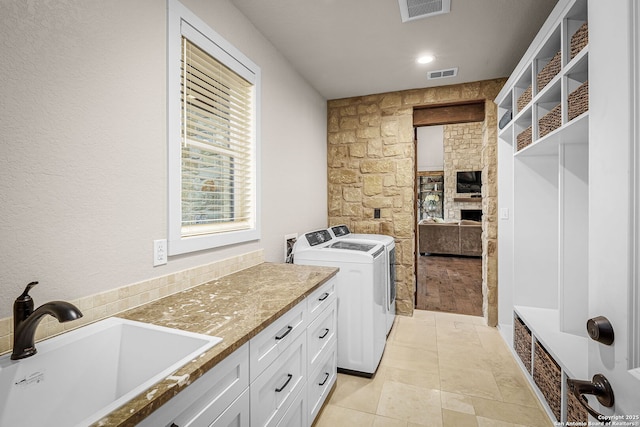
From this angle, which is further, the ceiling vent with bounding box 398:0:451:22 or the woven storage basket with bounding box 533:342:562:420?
the ceiling vent with bounding box 398:0:451:22

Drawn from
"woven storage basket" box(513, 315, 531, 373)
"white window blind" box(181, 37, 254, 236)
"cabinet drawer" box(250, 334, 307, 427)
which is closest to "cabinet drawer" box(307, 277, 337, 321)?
"cabinet drawer" box(250, 334, 307, 427)

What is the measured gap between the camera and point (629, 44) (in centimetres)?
68

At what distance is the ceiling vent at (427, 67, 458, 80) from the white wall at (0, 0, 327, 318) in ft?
7.08

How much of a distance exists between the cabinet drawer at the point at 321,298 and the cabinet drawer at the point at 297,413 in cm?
38

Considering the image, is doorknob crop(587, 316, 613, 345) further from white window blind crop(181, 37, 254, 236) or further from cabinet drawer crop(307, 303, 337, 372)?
white window blind crop(181, 37, 254, 236)

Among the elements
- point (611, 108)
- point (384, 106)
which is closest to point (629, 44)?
point (611, 108)

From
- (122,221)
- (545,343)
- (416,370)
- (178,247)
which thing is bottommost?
(416,370)

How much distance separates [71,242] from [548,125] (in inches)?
97.2

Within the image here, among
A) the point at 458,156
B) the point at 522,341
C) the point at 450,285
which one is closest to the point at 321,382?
the point at 522,341

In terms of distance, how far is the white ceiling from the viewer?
197 cm

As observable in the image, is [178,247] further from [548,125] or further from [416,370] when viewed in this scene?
[548,125]

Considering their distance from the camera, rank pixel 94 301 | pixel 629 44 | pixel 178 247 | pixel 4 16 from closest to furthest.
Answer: pixel 629 44 < pixel 4 16 < pixel 94 301 < pixel 178 247

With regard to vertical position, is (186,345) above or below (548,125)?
below

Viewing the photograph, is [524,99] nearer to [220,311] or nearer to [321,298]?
[321,298]
